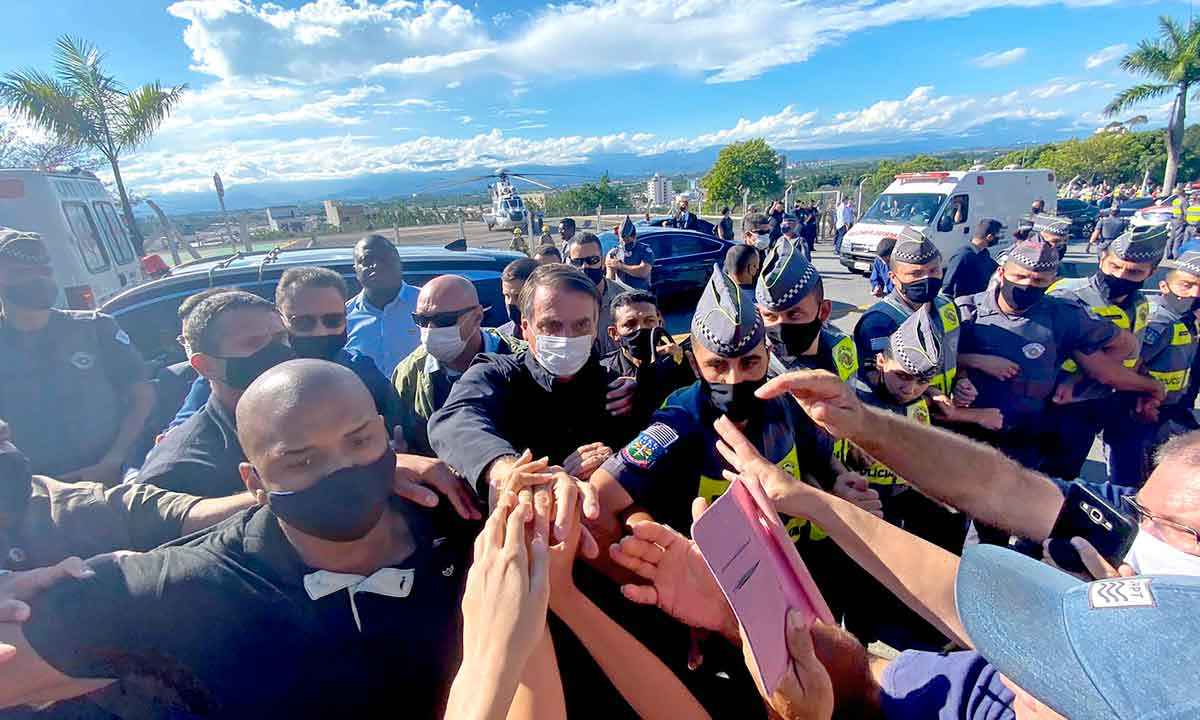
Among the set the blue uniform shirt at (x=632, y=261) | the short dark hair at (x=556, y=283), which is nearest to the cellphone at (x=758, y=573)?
the short dark hair at (x=556, y=283)

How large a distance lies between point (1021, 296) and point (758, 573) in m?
3.17

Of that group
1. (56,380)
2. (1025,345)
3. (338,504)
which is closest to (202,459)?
(338,504)

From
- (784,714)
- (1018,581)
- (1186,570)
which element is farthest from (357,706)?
(1186,570)

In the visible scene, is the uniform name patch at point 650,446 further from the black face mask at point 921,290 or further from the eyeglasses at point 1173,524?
the black face mask at point 921,290

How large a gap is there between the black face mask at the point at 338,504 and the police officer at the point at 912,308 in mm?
2390

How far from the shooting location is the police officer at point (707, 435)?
1.48 m

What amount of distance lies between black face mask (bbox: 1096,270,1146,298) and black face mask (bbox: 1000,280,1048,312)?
67 cm

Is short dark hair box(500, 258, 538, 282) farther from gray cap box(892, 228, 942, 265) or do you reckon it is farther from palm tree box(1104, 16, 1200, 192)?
palm tree box(1104, 16, 1200, 192)

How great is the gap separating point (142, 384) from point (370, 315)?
1317mm

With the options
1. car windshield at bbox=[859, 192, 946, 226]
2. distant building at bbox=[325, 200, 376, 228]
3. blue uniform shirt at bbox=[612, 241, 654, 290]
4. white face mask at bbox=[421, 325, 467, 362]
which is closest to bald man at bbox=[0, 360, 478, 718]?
white face mask at bbox=[421, 325, 467, 362]

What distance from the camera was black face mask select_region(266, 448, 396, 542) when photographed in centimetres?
125

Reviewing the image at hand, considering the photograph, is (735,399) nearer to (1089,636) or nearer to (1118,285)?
(1089,636)

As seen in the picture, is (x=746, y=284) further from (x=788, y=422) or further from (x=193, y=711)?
(x=193, y=711)

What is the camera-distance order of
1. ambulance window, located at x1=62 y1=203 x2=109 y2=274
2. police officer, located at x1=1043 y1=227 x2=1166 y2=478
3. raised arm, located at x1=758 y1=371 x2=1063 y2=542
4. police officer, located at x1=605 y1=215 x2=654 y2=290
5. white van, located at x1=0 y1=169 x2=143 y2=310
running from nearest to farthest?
raised arm, located at x1=758 y1=371 x2=1063 y2=542 < police officer, located at x1=1043 y1=227 x2=1166 y2=478 < white van, located at x1=0 y1=169 x2=143 y2=310 < police officer, located at x1=605 y1=215 x2=654 y2=290 < ambulance window, located at x1=62 y1=203 x2=109 y2=274
